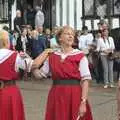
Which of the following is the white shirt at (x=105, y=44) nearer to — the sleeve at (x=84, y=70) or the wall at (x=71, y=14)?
the wall at (x=71, y=14)

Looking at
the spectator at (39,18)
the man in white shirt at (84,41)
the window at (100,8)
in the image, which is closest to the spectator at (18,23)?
the spectator at (39,18)

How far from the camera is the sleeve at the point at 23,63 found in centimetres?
707

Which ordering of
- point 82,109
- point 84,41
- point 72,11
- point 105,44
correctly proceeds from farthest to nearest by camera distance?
point 72,11 → point 84,41 → point 105,44 → point 82,109

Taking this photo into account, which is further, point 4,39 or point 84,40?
point 84,40

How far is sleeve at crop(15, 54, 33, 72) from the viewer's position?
7.07 metres

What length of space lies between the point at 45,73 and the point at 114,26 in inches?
694

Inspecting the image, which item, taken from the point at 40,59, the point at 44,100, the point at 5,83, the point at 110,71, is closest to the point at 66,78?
the point at 40,59

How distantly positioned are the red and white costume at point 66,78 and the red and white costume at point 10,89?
333mm

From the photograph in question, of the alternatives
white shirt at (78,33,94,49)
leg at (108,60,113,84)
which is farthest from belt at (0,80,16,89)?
white shirt at (78,33,94,49)

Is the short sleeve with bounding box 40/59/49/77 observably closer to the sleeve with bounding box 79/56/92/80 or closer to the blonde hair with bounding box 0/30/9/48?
the sleeve with bounding box 79/56/92/80

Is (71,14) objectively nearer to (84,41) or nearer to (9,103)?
(84,41)

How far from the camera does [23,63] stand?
715 cm

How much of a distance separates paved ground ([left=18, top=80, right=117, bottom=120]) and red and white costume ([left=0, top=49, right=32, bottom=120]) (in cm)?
367

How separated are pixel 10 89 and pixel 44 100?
6392mm
